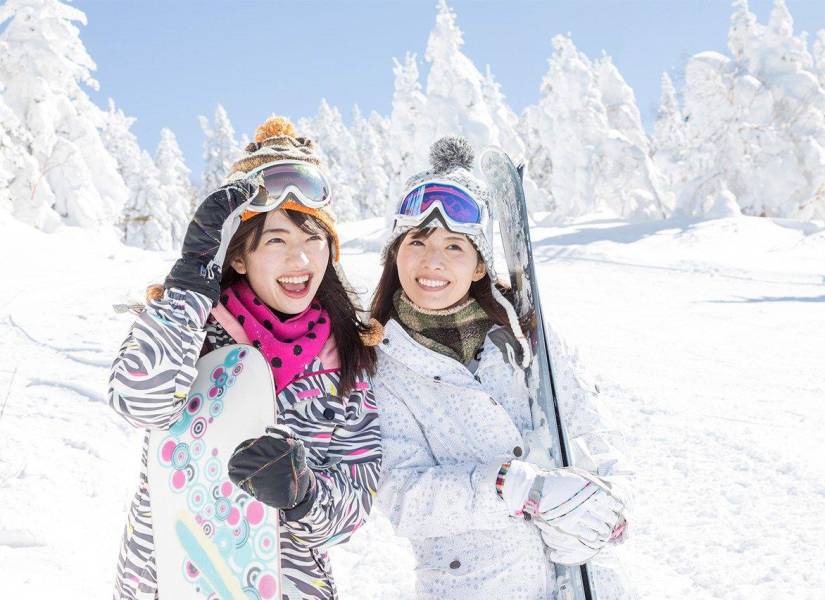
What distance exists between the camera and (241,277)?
2.62m

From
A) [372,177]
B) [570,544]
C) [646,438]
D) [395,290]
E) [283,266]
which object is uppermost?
[372,177]

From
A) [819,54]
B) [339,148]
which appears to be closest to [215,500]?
[819,54]

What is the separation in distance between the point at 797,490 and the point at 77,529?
15.9 feet

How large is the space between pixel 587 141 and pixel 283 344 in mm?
34280

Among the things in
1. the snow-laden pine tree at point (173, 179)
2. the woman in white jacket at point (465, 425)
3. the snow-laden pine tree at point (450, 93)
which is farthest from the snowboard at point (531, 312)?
the snow-laden pine tree at point (173, 179)

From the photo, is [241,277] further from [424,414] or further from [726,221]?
[726,221]

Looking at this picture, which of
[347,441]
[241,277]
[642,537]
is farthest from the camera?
[642,537]

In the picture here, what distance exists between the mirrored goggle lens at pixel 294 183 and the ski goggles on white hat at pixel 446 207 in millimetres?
458

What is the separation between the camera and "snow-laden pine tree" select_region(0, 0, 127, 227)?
23.6m

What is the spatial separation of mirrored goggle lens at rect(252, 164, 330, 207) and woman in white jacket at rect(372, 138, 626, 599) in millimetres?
501

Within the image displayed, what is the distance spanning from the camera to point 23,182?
926 inches

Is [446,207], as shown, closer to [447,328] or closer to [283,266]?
[447,328]

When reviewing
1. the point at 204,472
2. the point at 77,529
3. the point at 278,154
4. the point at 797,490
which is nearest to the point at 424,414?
the point at 204,472

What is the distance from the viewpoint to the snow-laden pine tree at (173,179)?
42906 millimetres
